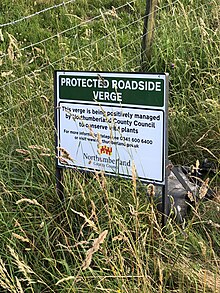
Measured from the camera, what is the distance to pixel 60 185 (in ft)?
9.93

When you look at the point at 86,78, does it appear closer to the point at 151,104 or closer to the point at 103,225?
the point at 151,104

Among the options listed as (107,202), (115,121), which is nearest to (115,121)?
(115,121)

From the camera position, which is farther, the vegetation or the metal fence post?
the metal fence post

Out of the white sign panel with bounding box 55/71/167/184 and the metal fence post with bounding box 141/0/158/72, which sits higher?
the metal fence post with bounding box 141/0/158/72

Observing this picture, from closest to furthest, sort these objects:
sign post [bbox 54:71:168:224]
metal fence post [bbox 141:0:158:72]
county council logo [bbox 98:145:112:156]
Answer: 1. sign post [bbox 54:71:168:224]
2. county council logo [bbox 98:145:112:156]
3. metal fence post [bbox 141:0:158:72]

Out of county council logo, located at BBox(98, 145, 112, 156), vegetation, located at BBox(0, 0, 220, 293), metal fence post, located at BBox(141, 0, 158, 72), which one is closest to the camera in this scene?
vegetation, located at BBox(0, 0, 220, 293)

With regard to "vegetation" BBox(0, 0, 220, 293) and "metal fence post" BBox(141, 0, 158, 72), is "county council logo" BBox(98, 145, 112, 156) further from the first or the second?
"metal fence post" BBox(141, 0, 158, 72)

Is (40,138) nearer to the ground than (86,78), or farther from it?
nearer to the ground

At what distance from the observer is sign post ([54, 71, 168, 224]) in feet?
8.82

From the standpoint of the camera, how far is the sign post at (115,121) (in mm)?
2689

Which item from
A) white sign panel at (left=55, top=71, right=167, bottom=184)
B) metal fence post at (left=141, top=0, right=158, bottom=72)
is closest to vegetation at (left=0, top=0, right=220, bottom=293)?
metal fence post at (left=141, top=0, right=158, bottom=72)

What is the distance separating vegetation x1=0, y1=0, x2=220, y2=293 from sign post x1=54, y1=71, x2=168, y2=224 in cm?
15

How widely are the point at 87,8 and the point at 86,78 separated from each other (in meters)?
4.85

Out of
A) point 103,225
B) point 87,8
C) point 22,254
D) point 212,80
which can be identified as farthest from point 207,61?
point 87,8
